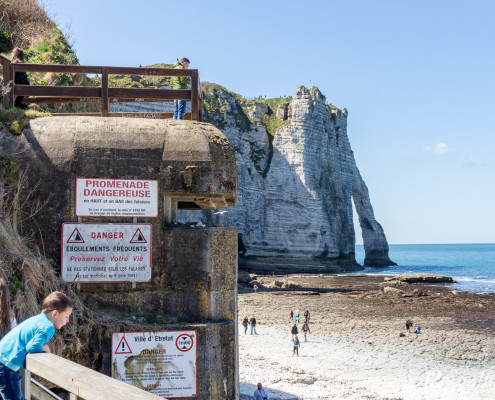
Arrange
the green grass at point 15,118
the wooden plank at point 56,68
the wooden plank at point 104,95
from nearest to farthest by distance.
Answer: the green grass at point 15,118 < the wooden plank at point 56,68 < the wooden plank at point 104,95

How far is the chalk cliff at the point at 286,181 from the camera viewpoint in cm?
6806

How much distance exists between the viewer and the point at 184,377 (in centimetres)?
598

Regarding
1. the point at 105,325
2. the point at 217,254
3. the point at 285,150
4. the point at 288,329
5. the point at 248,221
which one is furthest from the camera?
the point at 285,150

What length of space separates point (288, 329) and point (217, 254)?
22072mm

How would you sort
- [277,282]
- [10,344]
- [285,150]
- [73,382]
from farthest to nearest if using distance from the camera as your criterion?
[285,150]
[277,282]
[10,344]
[73,382]

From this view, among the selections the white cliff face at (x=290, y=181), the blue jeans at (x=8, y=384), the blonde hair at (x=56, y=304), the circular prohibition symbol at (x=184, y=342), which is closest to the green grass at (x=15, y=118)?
the circular prohibition symbol at (x=184, y=342)

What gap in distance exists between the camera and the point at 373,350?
21.7 m

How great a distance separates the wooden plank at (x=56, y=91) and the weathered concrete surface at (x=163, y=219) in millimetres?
695

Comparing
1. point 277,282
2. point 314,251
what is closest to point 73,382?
point 277,282

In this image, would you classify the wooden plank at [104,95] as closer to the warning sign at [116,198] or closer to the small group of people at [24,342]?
the warning sign at [116,198]

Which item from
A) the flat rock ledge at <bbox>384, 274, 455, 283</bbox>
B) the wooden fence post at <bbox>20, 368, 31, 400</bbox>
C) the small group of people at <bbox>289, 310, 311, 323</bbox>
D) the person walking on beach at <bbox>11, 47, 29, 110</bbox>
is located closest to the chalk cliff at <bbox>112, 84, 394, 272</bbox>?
the flat rock ledge at <bbox>384, 274, 455, 283</bbox>

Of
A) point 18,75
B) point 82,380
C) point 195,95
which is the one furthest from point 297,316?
point 82,380

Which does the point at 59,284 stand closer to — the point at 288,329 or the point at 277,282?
the point at 288,329

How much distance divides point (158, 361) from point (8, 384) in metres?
2.91
